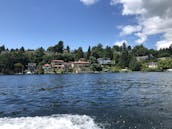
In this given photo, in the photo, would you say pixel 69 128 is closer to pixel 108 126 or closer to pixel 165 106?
pixel 108 126

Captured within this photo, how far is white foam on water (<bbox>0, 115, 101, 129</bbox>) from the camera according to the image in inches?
728

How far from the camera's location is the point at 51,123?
63.8 ft

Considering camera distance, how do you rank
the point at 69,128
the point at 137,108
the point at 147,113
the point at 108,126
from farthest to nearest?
the point at 137,108
the point at 147,113
the point at 108,126
the point at 69,128

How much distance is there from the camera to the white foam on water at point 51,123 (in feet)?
60.6

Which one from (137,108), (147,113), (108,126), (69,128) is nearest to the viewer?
(69,128)

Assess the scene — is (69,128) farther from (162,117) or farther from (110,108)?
(110,108)

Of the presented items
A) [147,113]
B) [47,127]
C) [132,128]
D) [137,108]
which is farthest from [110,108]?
[47,127]

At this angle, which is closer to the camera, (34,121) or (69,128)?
(69,128)

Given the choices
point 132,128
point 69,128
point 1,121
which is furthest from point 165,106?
point 1,121

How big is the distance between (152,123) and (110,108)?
25.1 feet

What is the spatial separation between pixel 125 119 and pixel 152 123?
2.36m

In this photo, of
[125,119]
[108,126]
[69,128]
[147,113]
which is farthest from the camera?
[147,113]

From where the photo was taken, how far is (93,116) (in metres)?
22.9

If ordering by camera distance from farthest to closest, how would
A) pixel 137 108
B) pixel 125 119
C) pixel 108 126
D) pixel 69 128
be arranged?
pixel 137 108
pixel 125 119
pixel 108 126
pixel 69 128
